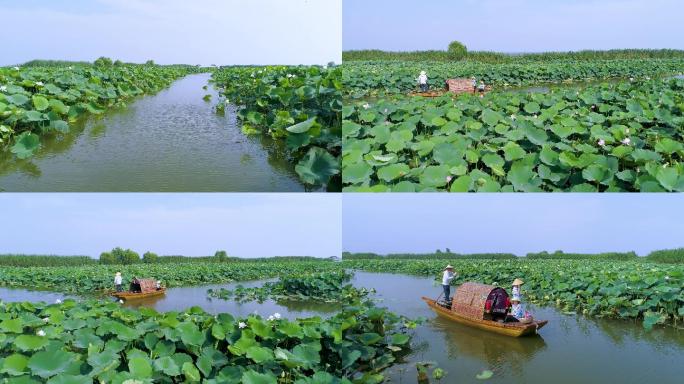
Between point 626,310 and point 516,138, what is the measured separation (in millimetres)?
2233

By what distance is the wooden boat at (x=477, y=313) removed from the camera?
3.83 meters

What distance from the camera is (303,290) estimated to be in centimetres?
671

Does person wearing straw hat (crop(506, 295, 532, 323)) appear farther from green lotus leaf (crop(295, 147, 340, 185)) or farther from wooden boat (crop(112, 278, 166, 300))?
wooden boat (crop(112, 278, 166, 300))

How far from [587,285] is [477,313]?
1919 mm

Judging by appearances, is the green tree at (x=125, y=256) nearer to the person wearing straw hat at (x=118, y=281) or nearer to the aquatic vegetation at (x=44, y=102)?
the person wearing straw hat at (x=118, y=281)

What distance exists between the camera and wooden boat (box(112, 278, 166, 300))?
16.5 ft

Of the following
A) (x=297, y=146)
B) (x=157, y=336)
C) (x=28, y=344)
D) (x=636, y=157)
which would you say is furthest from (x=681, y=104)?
(x=28, y=344)

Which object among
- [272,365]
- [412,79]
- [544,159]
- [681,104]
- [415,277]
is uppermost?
[412,79]

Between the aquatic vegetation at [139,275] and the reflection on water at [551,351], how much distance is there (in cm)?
77

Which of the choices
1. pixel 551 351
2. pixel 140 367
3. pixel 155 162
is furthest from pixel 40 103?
pixel 551 351

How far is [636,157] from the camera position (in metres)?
3.35

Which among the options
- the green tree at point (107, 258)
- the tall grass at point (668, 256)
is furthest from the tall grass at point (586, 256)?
the green tree at point (107, 258)

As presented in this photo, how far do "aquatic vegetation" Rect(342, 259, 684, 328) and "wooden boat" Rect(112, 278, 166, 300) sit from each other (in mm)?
2531

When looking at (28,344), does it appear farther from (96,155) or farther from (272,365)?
(272,365)
